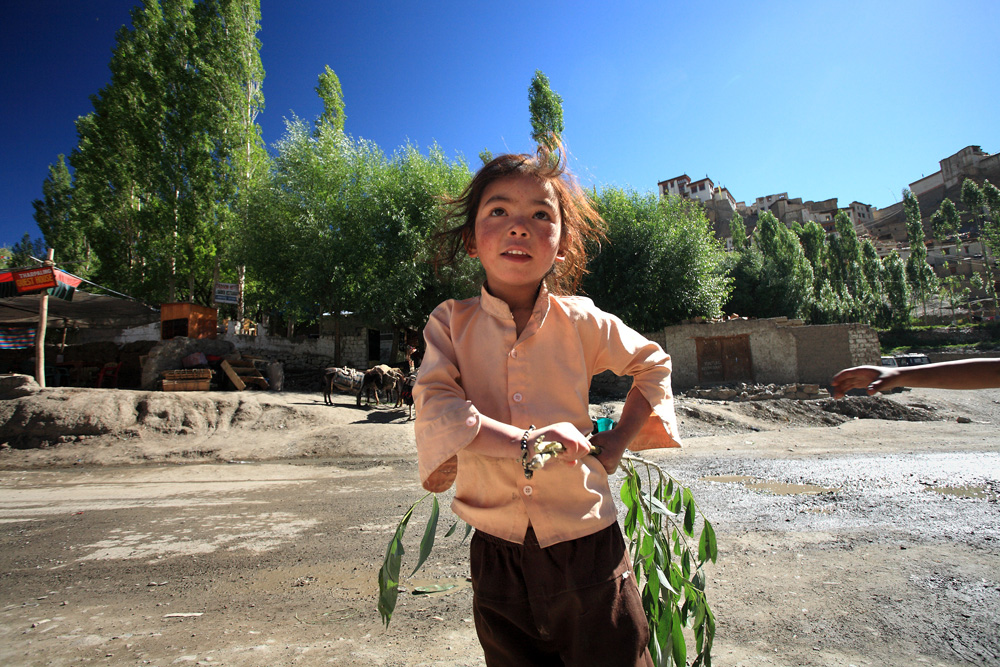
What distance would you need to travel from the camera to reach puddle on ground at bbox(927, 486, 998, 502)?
4.36 m

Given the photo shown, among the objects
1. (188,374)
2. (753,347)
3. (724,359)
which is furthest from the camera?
(724,359)

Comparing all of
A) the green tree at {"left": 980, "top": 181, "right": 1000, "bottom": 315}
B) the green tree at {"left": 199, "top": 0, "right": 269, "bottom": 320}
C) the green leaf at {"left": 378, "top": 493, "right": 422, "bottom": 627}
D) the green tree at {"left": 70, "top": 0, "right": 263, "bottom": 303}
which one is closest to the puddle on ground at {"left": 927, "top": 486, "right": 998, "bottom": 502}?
the green leaf at {"left": 378, "top": 493, "right": 422, "bottom": 627}

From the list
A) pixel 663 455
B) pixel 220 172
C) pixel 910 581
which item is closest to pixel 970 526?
pixel 910 581

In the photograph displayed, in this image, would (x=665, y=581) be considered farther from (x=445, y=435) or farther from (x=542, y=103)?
(x=542, y=103)

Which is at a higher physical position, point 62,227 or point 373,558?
point 62,227

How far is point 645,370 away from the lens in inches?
49.9

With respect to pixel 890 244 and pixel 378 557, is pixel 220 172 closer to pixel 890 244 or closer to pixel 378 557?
pixel 378 557

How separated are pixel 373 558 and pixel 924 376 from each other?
323cm

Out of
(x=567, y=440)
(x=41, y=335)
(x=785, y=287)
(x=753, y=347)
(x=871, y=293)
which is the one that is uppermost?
(x=871, y=293)

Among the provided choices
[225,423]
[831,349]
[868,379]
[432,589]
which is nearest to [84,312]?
[225,423]

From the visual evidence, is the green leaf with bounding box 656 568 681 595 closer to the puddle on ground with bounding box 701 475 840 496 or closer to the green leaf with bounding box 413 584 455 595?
the green leaf with bounding box 413 584 455 595

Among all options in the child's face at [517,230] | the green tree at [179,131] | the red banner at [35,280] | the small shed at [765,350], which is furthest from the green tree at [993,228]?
the red banner at [35,280]

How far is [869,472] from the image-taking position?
5.69m

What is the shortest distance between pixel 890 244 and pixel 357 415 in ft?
230
